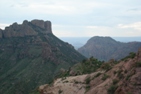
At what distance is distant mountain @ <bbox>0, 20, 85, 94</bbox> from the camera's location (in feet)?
386

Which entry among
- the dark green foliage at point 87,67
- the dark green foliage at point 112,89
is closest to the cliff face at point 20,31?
the dark green foliage at point 87,67

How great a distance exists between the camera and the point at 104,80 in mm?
27875

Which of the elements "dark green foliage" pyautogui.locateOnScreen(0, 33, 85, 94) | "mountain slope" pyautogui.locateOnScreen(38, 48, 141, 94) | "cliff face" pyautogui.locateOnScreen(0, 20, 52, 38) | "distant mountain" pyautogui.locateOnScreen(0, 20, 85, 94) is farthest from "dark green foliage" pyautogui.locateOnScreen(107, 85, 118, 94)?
"cliff face" pyautogui.locateOnScreen(0, 20, 52, 38)

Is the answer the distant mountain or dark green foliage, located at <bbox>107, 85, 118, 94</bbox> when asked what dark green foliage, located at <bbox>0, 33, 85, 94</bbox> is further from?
dark green foliage, located at <bbox>107, 85, 118, 94</bbox>

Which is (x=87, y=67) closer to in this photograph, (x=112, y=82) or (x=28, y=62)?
(x=112, y=82)

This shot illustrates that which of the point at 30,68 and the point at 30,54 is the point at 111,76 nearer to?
the point at 30,68

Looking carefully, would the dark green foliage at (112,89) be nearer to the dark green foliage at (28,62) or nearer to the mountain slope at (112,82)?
the mountain slope at (112,82)

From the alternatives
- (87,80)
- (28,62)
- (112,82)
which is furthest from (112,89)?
(28,62)

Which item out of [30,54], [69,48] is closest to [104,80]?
[30,54]

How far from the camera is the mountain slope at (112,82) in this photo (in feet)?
69.8

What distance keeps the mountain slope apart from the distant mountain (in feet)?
246

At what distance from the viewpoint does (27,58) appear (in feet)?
490

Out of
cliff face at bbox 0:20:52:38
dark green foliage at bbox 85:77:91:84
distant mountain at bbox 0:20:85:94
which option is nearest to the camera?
dark green foliage at bbox 85:77:91:84

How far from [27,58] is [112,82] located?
128 meters
